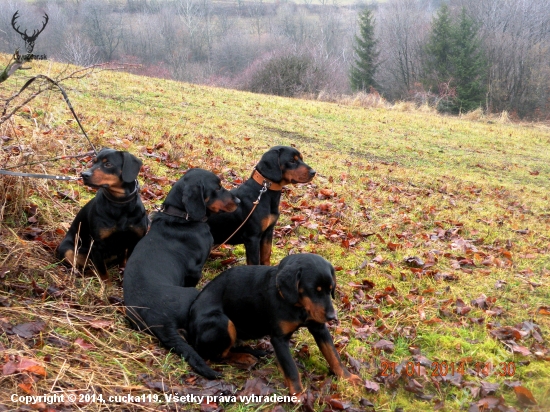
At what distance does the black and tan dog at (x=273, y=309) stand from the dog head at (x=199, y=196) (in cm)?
89

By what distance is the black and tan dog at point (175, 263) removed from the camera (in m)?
3.94

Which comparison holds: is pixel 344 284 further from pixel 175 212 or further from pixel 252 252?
pixel 175 212

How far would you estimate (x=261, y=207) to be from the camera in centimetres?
557

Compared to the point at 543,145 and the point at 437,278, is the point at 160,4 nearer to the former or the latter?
the point at 543,145

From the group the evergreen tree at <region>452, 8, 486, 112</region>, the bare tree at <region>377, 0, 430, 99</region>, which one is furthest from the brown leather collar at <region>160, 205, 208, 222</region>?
the bare tree at <region>377, 0, 430, 99</region>

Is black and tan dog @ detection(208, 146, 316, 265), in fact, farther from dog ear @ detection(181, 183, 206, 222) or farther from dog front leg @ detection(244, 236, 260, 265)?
dog ear @ detection(181, 183, 206, 222)

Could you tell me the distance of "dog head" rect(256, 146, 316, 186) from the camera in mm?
5648

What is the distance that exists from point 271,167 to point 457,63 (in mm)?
41264

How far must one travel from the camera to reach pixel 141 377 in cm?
341

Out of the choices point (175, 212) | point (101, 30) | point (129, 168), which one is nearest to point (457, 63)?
point (175, 212)

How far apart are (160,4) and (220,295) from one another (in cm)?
9252

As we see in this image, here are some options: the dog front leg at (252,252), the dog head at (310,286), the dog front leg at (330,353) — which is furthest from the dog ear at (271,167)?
the dog front leg at (330,353)

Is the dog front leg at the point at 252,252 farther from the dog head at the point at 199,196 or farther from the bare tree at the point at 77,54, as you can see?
the bare tree at the point at 77,54

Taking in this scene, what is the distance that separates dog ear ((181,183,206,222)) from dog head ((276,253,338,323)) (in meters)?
1.45
